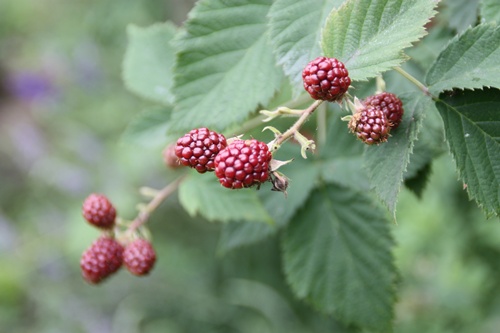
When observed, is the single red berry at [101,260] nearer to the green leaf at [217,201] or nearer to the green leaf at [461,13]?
the green leaf at [217,201]

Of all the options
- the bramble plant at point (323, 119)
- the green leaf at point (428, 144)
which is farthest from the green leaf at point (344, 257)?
the green leaf at point (428, 144)

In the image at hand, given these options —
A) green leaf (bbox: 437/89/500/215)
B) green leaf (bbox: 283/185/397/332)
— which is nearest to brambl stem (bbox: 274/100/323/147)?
green leaf (bbox: 437/89/500/215)

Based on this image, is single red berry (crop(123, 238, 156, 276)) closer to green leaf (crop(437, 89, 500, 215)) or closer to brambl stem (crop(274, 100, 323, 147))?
brambl stem (crop(274, 100, 323, 147))

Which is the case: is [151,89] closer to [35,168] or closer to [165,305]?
[165,305]

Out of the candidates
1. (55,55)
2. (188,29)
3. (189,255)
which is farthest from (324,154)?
(55,55)

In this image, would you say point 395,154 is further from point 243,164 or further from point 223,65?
point 223,65

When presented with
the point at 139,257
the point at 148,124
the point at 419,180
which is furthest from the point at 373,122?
the point at 148,124
